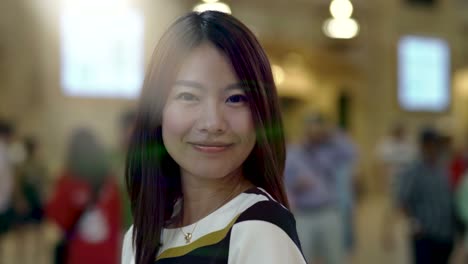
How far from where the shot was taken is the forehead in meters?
1.48

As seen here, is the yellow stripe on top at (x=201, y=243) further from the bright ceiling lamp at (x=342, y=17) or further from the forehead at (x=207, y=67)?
the bright ceiling lamp at (x=342, y=17)

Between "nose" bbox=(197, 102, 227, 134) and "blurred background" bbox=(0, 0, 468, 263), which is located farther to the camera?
"blurred background" bbox=(0, 0, 468, 263)

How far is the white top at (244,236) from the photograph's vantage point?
4.46 feet

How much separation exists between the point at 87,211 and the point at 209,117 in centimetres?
419

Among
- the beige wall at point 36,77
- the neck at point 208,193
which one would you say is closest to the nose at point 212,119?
the neck at point 208,193

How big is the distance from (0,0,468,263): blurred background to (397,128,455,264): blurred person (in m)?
0.26

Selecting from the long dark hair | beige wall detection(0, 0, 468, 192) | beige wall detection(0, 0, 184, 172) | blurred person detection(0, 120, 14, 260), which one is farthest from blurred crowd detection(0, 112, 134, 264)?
beige wall detection(0, 0, 184, 172)

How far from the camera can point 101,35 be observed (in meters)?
14.2

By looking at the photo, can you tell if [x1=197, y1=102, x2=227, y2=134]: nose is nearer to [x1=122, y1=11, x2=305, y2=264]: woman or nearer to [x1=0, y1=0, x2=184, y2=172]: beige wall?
[x1=122, y1=11, x2=305, y2=264]: woman

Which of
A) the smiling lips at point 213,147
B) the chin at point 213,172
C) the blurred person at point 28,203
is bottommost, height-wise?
the blurred person at point 28,203

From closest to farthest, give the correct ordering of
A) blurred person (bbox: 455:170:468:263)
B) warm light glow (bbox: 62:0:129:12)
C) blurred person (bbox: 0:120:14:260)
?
1. blurred person (bbox: 455:170:468:263)
2. blurred person (bbox: 0:120:14:260)
3. warm light glow (bbox: 62:0:129:12)

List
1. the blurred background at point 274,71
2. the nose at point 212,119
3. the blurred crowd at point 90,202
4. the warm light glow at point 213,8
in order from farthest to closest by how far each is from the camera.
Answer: the blurred background at point 274,71 → the blurred crowd at point 90,202 → the warm light glow at point 213,8 → the nose at point 212,119

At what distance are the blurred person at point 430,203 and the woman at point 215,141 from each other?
5.11 m

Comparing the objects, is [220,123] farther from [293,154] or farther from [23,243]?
[23,243]
